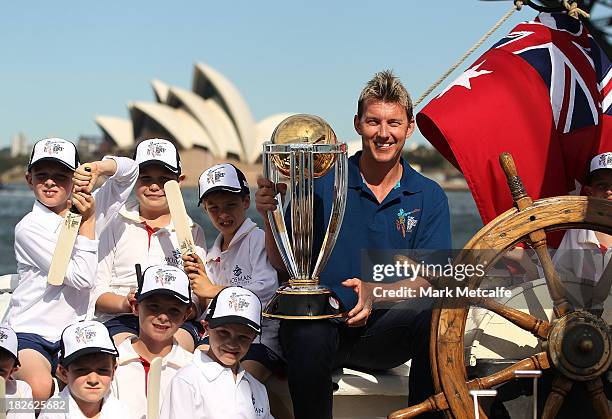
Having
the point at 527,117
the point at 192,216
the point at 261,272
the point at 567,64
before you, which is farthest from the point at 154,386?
the point at 192,216

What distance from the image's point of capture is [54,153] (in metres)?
3.17

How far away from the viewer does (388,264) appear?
2879 mm

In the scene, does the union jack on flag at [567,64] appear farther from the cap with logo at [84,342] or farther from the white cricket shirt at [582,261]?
the cap with logo at [84,342]

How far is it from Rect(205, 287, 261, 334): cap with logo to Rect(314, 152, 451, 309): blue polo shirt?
1.23 feet

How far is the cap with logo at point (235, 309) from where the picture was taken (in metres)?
2.84

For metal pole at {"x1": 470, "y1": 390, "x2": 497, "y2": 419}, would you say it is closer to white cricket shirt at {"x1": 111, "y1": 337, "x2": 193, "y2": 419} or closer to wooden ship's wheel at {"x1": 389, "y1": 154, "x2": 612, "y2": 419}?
wooden ship's wheel at {"x1": 389, "y1": 154, "x2": 612, "y2": 419}

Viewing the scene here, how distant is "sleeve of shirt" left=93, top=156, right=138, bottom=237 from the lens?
3.34 m

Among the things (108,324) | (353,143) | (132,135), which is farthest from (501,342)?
(132,135)

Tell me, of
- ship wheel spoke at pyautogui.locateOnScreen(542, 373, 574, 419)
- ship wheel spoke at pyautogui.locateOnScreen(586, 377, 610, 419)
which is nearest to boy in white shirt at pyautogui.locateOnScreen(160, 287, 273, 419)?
ship wheel spoke at pyautogui.locateOnScreen(542, 373, 574, 419)

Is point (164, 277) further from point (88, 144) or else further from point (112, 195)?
point (88, 144)

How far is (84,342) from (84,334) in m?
0.03

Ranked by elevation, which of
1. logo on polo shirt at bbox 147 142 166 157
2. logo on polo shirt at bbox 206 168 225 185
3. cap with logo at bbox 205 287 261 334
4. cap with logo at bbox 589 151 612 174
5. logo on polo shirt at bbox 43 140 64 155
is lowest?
cap with logo at bbox 205 287 261 334

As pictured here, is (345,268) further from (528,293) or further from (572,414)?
(572,414)

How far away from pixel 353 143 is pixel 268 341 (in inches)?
856
